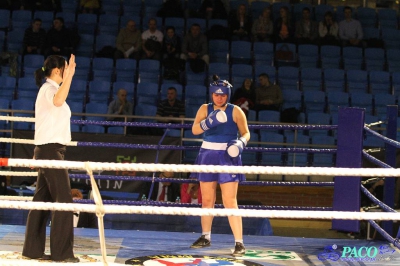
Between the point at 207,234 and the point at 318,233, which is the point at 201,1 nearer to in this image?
the point at 318,233

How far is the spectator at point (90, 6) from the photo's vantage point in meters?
12.0

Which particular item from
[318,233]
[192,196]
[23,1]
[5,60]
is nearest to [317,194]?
[318,233]

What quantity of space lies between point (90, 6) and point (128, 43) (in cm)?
132

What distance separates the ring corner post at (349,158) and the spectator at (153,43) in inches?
228

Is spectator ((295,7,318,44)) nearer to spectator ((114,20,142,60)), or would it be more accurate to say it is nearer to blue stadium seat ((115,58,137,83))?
spectator ((114,20,142,60))

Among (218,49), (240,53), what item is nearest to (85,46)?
(218,49)

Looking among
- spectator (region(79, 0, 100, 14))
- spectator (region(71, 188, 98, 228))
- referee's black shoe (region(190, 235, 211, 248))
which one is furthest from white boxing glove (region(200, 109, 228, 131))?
spectator (region(79, 0, 100, 14))

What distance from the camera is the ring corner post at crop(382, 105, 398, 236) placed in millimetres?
5848

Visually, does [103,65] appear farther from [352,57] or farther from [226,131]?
[226,131]

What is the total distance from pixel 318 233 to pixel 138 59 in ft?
13.2

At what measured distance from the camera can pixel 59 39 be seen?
10969mm

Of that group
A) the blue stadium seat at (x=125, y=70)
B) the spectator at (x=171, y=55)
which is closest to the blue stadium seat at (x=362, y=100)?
the spectator at (x=171, y=55)

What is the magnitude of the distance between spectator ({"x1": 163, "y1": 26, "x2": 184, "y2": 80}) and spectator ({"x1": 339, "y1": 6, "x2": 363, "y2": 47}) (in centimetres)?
282

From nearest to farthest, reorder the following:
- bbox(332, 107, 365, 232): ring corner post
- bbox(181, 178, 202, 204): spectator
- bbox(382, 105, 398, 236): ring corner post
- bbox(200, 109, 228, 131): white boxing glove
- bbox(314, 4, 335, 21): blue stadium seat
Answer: bbox(200, 109, 228, 131): white boxing glove
bbox(332, 107, 365, 232): ring corner post
bbox(382, 105, 398, 236): ring corner post
bbox(181, 178, 202, 204): spectator
bbox(314, 4, 335, 21): blue stadium seat
